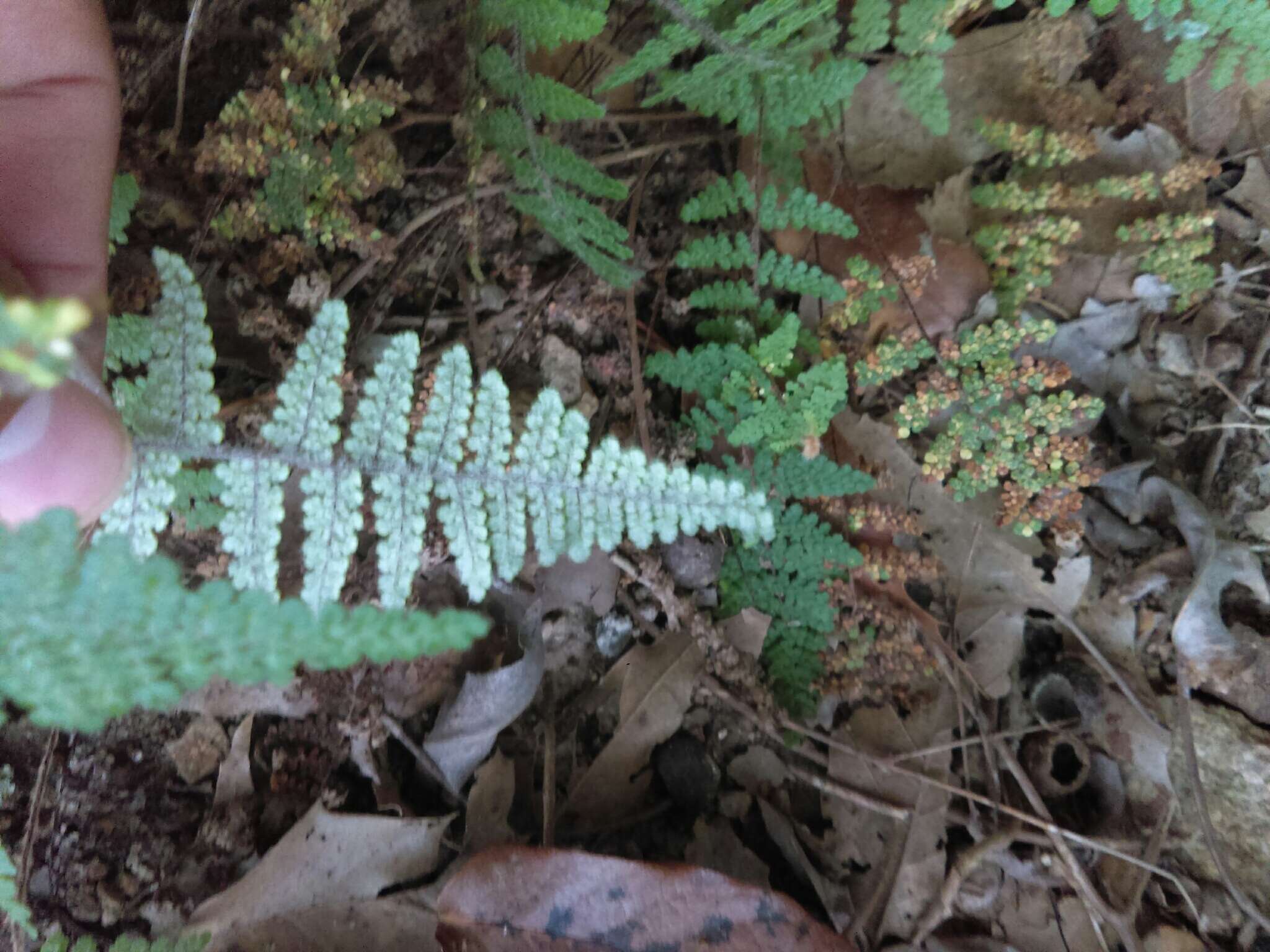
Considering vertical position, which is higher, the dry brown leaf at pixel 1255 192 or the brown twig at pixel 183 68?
the dry brown leaf at pixel 1255 192

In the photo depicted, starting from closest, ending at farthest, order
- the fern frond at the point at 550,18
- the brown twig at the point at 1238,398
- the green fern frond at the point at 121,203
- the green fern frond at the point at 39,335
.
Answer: the green fern frond at the point at 39,335 < the fern frond at the point at 550,18 < the green fern frond at the point at 121,203 < the brown twig at the point at 1238,398

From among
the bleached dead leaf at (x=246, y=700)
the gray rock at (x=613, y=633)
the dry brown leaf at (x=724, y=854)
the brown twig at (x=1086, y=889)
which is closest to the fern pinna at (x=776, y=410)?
the gray rock at (x=613, y=633)

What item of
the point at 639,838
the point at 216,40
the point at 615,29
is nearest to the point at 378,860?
the point at 639,838

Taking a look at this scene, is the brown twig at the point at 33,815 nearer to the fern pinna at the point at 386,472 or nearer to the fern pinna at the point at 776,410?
the fern pinna at the point at 386,472

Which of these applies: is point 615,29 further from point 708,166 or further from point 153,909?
point 153,909

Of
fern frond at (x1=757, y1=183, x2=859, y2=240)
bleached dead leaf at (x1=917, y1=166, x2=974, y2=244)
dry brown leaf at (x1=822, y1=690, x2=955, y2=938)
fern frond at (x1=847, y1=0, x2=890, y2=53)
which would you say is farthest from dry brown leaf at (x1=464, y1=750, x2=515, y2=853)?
fern frond at (x1=847, y1=0, x2=890, y2=53)

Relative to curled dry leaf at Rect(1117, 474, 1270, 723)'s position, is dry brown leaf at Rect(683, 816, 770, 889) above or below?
below

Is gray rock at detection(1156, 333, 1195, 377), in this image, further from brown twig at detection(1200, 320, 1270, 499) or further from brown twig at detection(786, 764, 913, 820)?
brown twig at detection(786, 764, 913, 820)

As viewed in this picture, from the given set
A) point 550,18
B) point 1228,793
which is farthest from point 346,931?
point 1228,793
